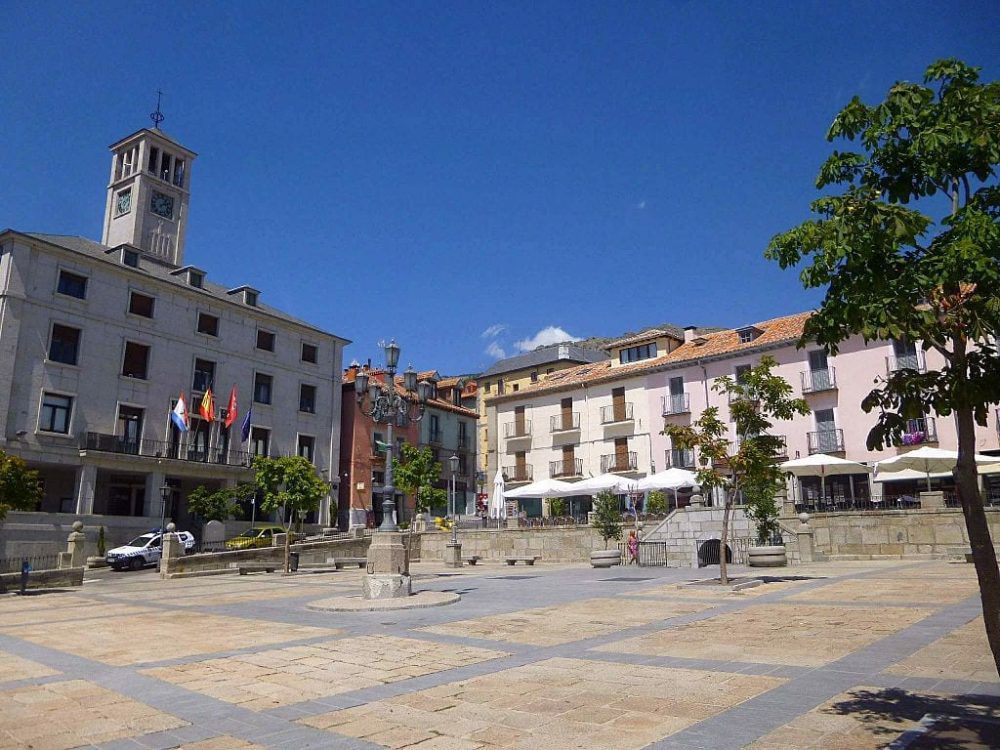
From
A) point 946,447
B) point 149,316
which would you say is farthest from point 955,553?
point 149,316

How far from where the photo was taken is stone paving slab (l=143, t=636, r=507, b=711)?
665 cm

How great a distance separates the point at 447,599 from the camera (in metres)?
14.6

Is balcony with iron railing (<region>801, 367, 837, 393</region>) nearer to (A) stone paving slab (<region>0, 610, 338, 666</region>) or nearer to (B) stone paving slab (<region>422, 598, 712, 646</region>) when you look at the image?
(B) stone paving slab (<region>422, 598, 712, 646</region>)

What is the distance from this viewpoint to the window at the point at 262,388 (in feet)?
138

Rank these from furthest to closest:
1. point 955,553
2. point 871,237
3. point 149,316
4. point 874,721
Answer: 1. point 149,316
2. point 955,553
3. point 874,721
4. point 871,237

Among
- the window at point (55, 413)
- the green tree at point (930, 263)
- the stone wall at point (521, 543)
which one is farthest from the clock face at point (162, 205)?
the green tree at point (930, 263)

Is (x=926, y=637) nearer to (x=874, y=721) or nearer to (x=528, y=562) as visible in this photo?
(x=874, y=721)

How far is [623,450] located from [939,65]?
3687 centimetres

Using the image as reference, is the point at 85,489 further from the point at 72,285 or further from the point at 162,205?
the point at 162,205

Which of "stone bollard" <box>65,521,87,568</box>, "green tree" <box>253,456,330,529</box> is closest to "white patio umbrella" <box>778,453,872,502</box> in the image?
"green tree" <box>253,456,330,529</box>

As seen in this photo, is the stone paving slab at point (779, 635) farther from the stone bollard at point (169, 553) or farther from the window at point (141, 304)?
the window at point (141, 304)

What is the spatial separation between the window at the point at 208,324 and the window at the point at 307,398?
21.7ft

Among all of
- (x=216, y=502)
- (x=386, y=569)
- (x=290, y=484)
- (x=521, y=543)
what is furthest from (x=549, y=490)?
(x=386, y=569)

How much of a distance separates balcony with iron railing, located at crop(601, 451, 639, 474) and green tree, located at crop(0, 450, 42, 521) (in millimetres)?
27901
